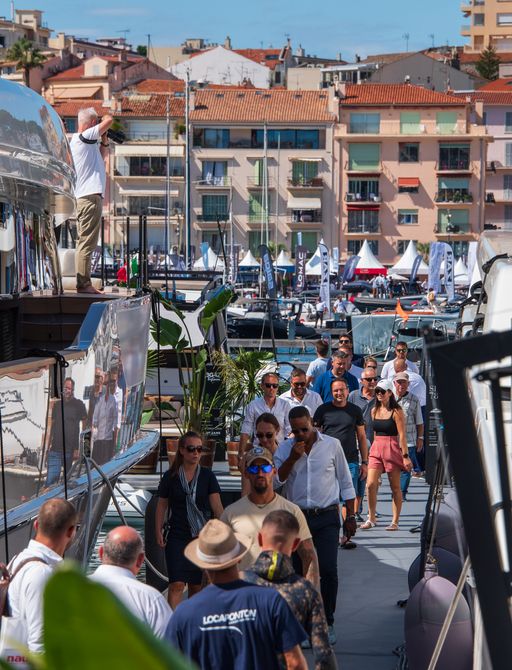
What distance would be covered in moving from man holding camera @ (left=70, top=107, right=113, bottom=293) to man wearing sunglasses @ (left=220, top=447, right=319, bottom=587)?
4.59 meters

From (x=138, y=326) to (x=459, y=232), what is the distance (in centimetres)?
8255

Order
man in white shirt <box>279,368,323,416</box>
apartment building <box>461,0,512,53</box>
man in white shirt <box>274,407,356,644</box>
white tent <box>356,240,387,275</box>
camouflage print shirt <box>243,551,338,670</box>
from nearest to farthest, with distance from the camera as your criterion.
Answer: camouflage print shirt <box>243,551,338,670</box> → man in white shirt <box>274,407,356,644</box> → man in white shirt <box>279,368,323,416</box> → white tent <box>356,240,387,275</box> → apartment building <box>461,0,512,53</box>

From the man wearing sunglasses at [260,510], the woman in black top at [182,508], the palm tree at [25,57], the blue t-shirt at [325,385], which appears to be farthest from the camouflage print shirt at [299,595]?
the palm tree at [25,57]

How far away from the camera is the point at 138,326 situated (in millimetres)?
9938

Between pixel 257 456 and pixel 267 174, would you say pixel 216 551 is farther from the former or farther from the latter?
pixel 267 174

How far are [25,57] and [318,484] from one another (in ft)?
291

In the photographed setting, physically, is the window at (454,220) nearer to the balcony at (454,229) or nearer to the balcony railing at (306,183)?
the balcony at (454,229)

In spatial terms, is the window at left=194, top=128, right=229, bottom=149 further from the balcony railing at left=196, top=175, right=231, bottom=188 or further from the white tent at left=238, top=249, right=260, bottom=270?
the white tent at left=238, top=249, right=260, bottom=270

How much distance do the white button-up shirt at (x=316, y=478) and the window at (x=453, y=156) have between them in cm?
8474

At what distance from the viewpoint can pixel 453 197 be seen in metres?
90.8

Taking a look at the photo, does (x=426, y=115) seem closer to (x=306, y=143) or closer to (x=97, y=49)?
(x=306, y=143)

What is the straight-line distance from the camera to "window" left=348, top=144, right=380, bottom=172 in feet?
300

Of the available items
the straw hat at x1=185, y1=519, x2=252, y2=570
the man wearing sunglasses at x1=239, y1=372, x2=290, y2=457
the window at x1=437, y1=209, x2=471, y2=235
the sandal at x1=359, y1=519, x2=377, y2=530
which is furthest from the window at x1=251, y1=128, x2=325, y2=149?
the straw hat at x1=185, y1=519, x2=252, y2=570

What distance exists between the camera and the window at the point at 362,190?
90812 mm
